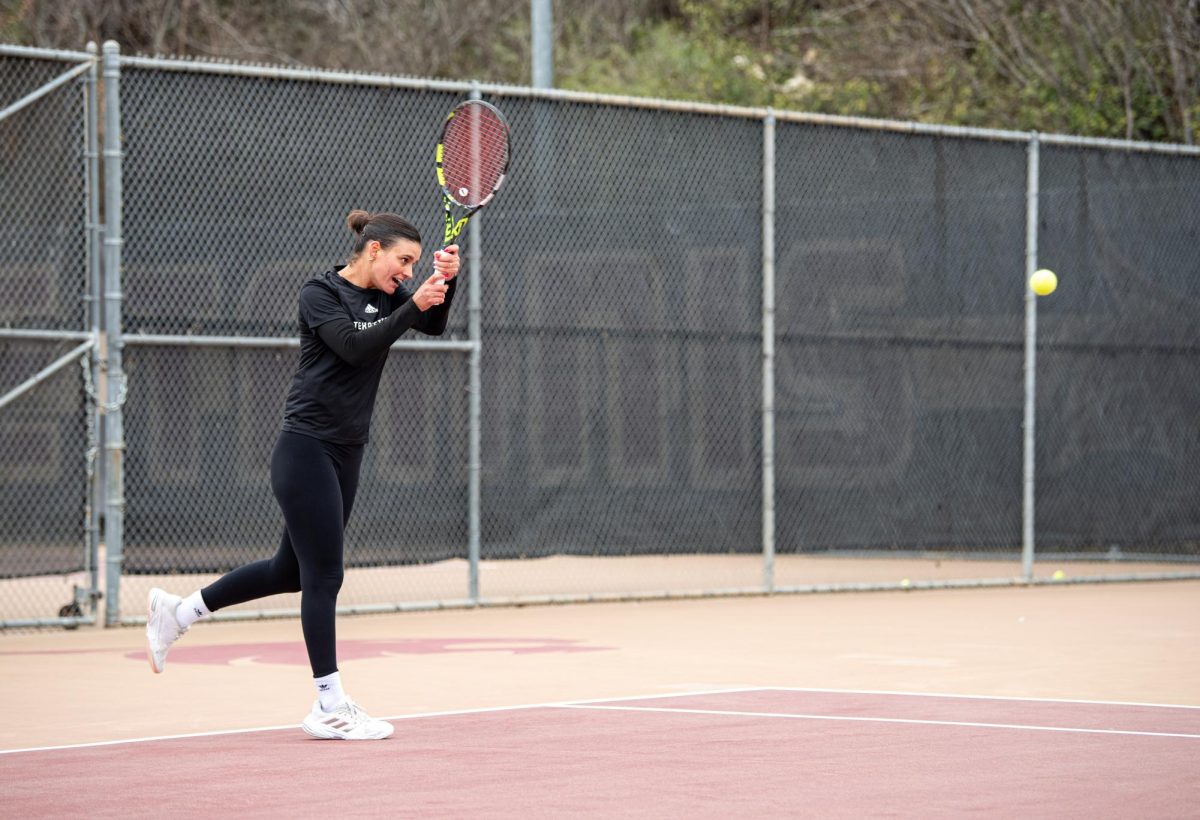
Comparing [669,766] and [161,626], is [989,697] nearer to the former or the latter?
[669,766]

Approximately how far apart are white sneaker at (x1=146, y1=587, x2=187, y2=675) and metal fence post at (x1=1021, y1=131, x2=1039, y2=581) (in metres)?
7.75

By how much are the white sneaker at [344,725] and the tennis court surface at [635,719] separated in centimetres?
5

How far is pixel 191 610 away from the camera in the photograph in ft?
22.3

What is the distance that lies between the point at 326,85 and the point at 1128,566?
7.34m

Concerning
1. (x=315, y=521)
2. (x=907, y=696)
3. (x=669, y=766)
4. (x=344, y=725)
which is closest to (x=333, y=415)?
(x=315, y=521)

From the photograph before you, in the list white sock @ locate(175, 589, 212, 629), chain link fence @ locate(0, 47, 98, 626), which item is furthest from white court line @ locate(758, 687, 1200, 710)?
chain link fence @ locate(0, 47, 98, 626)

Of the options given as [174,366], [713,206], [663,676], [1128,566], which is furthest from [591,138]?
[1128,566]

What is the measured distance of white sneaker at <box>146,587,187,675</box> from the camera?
6836mm

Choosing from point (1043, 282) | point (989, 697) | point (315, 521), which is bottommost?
point (989, 697)

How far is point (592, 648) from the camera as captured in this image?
9320mm

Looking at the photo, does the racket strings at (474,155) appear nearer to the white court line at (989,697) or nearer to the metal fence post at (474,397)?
the white court line at (989,697)

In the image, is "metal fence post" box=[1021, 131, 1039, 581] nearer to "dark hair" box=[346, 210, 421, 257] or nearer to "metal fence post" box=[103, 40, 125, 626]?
"metal fence post" box=[103, 40, 125, 626]

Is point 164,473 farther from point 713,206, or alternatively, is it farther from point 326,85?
point 713,206

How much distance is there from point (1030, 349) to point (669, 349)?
9.37 feet
